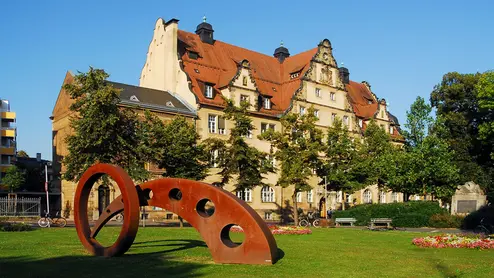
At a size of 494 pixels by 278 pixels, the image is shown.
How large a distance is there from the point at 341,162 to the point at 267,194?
925 cm

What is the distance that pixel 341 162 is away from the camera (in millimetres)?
45406

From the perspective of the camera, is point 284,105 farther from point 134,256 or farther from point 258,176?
point 134,256

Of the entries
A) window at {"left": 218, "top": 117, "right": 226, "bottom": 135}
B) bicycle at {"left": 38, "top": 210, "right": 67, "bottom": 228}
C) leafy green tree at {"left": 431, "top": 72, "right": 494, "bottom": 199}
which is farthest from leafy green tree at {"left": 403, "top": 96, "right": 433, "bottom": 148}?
bicycle at {"left": 38, "top": 210, "right": 67, "bottom": 228}

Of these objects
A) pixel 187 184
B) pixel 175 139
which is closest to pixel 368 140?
pixel 175 139

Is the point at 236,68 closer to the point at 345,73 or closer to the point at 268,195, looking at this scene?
the point at 268,195

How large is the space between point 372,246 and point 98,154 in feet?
61.3

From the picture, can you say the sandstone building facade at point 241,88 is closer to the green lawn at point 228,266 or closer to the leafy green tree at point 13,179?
the leafy green tree at point 13,179

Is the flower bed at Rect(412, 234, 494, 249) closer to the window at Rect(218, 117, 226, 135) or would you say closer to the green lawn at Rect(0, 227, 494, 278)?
the green lawn at Rect(0, 227, 494, 278)

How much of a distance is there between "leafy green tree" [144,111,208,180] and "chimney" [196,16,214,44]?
21.6 meters

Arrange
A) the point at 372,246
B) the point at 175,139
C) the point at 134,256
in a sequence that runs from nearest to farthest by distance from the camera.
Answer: the point at 134,256 < the point at 372,246 < the point at 175,139

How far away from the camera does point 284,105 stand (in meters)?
54.0

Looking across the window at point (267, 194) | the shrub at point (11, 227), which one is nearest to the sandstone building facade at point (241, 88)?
the window at point (267, 194)

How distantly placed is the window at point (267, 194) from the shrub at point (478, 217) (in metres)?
20.5

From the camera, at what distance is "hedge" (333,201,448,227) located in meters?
38.2
